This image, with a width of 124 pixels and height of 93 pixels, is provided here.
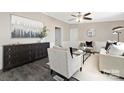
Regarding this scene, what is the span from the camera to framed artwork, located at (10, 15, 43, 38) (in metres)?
2.83

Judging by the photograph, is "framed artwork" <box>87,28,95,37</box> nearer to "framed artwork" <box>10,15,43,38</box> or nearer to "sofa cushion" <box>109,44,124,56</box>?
"sofa cushion" <box>109,44,124,56</box>

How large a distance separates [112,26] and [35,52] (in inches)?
96.6

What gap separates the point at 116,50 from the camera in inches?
86.9

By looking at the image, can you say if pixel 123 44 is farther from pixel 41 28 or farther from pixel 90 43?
pixel 41 28

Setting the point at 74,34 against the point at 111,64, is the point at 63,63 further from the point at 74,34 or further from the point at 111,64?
the point at 111,64

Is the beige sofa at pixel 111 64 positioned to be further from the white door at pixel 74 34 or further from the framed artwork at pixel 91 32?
the white door at pixel 74 34

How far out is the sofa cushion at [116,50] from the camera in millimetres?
2108

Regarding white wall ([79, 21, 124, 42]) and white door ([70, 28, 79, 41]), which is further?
white door ([70, 28, 79, 41])

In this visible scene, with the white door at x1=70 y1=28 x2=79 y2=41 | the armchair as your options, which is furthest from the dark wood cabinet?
the white door at x1=70 y1=28 x2=79 y2=41

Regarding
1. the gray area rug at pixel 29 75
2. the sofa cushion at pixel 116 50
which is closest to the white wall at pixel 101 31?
the sofa cushion at pixel 116 50

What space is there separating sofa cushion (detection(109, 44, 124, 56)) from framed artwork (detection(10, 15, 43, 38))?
2553mm
